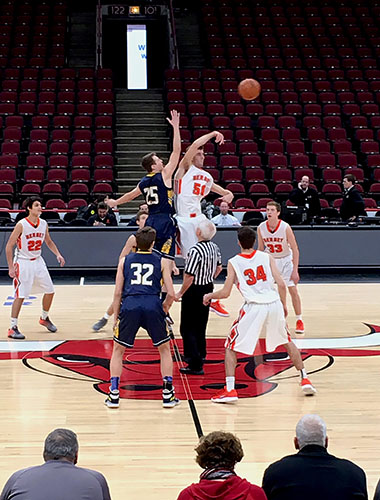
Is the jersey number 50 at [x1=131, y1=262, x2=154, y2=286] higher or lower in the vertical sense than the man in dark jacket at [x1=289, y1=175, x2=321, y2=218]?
lower

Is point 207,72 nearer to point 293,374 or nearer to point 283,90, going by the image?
point 283,90

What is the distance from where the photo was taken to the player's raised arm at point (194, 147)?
7.86 metres

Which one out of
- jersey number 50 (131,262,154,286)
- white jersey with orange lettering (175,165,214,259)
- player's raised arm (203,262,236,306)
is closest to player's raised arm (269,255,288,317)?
player's raised arm (203,262,236,306)

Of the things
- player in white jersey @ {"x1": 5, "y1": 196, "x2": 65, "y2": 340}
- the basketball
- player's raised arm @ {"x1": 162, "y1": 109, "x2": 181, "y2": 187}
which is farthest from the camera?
the basketball

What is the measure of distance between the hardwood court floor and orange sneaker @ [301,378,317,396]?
0.06m

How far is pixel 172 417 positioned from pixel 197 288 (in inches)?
58.8

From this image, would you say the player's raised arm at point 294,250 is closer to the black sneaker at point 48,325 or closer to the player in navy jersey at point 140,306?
the player in navy jersey at point 140,306

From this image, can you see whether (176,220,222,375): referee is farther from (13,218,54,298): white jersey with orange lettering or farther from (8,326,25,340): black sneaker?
(8,326,25,340): black sneaker

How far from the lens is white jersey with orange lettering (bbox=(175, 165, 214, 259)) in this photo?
8.27 m

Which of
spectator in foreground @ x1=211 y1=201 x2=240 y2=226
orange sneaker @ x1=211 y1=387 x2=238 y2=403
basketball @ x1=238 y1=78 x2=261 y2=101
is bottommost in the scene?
orange sneaker @ x1=211 y1=387 x2=238 y2=403

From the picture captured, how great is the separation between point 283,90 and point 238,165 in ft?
11.8

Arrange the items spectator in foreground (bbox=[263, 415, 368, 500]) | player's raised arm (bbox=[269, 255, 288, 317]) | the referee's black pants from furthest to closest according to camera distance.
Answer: the referee's black pants, player's raised arm (bbox=[269, 255, 288, 317]), spectator in foreground (bbox=[263, 415, 368, 500])

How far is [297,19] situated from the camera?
22.9 m

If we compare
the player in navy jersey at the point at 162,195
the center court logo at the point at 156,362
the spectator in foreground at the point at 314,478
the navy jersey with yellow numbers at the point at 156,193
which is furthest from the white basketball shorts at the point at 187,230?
the spectator in foreground at the point at 314,478
